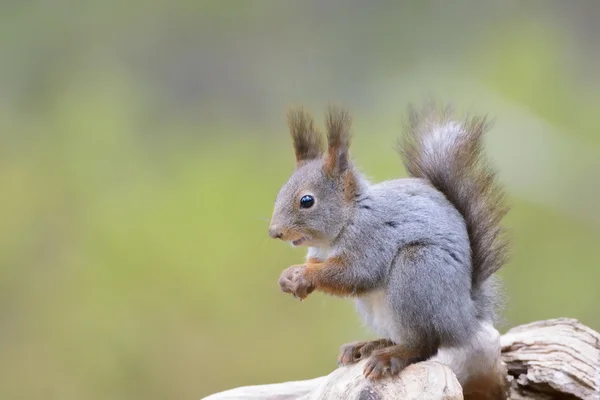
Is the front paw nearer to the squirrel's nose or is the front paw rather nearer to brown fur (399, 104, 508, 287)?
the squirrel's nose

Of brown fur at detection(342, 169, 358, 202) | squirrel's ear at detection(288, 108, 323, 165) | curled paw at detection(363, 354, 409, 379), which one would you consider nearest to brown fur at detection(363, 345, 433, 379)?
curled paw at detection(363, 354, 409, 379)

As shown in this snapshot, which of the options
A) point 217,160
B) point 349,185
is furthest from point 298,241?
point 217,160

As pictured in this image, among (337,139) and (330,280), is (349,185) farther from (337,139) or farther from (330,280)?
(330,280)

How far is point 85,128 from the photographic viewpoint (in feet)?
9.07

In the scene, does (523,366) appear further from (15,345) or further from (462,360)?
(15,345)

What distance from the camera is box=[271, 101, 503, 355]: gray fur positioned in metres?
1.62

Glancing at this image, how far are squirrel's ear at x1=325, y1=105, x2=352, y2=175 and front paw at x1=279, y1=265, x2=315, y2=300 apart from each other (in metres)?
0.26

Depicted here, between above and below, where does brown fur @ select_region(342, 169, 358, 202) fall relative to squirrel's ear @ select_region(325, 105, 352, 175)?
below

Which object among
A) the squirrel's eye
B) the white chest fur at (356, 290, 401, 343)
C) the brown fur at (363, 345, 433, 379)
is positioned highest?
the squirrel's eye

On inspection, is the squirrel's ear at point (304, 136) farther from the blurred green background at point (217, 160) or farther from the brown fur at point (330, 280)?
the blurred green background at point (217, 160)

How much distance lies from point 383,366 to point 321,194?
416 millimetres

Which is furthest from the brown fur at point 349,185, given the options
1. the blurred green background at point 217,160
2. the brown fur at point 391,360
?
the blurred green background at point 217,160

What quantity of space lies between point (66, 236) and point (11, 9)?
88 centimetres

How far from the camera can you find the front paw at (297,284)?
1601 mm
